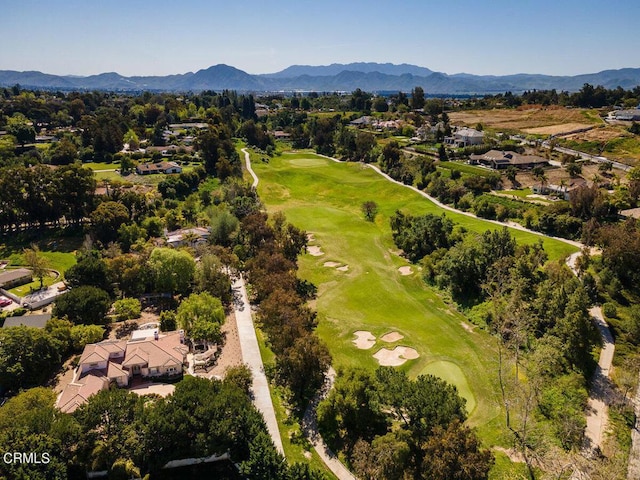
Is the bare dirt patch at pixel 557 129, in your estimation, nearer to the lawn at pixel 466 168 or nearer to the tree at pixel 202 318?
the lawn at pixel 466 168

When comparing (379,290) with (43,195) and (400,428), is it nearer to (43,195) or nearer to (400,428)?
(400,428)

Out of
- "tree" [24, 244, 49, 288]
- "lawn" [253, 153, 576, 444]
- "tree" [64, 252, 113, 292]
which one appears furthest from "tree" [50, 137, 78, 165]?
"tree" [64, 252, 113, 292]

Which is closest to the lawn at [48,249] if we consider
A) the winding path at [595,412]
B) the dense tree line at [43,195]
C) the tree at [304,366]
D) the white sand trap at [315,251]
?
the dense tree line at [43,195]

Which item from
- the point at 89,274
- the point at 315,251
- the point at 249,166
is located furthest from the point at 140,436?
the point at 249,166

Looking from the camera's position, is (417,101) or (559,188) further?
(417,101)

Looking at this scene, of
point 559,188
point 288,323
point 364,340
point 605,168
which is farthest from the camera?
point 605,168

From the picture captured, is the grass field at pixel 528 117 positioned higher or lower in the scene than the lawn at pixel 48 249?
higher

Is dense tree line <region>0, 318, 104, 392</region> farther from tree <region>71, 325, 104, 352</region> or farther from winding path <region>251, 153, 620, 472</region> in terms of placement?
winding path <region>251, 153, 620, 472</region>
